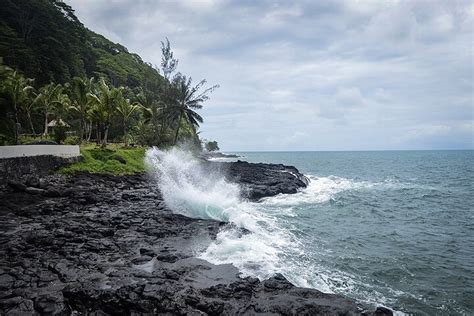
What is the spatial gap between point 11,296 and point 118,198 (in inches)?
539

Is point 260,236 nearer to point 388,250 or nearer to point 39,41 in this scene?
point 388,250

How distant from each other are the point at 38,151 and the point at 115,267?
16811 mm

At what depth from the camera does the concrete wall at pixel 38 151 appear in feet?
65.3

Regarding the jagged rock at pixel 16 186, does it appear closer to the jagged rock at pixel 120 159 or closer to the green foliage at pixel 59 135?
the jagged rock at pixel 120 159

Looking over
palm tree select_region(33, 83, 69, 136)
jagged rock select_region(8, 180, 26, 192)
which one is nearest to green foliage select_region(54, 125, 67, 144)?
palm tree select_region(33, 83, 69, 136)

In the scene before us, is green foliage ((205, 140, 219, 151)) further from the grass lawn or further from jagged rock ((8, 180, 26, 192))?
jagged rock ((8, 180, 26, 192))

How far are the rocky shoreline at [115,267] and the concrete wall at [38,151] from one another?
199cm

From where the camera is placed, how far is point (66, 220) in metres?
15.5

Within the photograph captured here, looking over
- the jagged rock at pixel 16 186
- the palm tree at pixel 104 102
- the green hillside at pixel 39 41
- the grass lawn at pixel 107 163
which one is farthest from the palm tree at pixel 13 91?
the green hillside at pixel 39 41

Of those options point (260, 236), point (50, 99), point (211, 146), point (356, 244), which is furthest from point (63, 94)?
point (211, 146)

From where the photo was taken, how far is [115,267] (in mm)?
10734

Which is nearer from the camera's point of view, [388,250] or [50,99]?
[388,250]

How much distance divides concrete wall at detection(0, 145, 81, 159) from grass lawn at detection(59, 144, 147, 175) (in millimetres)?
1115

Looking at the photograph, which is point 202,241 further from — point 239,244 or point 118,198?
point 118,198
